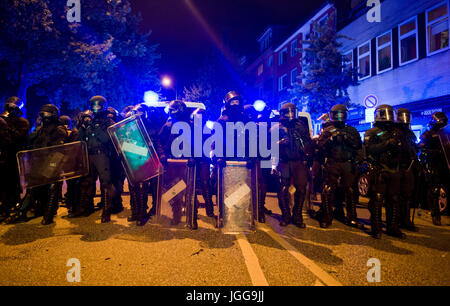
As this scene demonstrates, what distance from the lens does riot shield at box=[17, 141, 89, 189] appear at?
5156mm

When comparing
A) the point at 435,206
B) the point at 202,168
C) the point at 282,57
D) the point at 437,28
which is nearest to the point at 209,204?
the point at 202,168

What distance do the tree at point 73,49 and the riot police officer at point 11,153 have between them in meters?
7.53

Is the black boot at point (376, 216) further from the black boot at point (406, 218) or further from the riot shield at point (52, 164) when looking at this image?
the riot shield at point (52, 164)

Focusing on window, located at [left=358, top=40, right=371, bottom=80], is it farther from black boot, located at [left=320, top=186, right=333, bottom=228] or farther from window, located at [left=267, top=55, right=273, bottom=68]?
window, located at [left=267, top=55, right=273, bottom=68]

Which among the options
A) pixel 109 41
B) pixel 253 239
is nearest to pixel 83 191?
pixel 253 239

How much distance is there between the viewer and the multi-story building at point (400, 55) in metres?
11.7

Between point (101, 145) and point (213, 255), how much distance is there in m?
3.31

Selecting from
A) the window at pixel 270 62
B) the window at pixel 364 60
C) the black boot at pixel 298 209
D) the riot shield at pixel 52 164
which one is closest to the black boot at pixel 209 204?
the black boot at pixel 298 209

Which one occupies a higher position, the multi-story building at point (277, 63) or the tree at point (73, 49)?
the multi-story building at point (277, 63)

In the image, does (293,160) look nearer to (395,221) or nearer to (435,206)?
(395,221)

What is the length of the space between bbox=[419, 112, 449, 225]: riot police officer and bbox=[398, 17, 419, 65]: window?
9130mm

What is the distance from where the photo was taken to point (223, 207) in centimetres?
464

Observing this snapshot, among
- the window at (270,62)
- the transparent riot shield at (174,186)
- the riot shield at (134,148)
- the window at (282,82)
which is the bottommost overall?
the transparent riot shield at (174,186)

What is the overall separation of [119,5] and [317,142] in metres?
16.9
